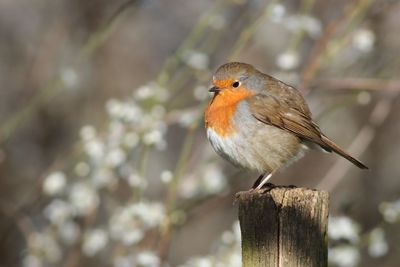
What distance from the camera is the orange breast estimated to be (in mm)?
4000

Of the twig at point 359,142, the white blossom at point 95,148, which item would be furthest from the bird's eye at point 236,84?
the twig at point 359,142

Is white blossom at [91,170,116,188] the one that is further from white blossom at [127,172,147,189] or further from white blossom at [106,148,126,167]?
white blossom at [127,172,147,189]

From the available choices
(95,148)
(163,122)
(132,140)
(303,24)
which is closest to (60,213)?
(95,148)

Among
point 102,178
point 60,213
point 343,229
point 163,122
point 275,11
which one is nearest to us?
point 275,11

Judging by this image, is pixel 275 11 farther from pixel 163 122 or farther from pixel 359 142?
pixel 359 142

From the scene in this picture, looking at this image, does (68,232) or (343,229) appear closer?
(343,229)

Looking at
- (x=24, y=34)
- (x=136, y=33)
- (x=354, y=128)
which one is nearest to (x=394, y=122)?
(x=354, y=128)

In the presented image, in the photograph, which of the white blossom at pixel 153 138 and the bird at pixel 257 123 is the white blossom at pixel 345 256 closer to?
the bird at pixel 257 123

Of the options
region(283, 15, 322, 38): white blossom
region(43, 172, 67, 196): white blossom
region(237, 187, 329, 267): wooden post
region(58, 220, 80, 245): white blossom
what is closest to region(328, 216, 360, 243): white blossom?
region(283, 15, 322, 38): white blossom

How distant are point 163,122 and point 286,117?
0.85 meters

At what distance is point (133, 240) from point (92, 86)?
3.27 metres

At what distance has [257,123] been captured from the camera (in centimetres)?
409

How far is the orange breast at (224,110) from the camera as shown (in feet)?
13.1

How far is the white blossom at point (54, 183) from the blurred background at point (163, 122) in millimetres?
11
